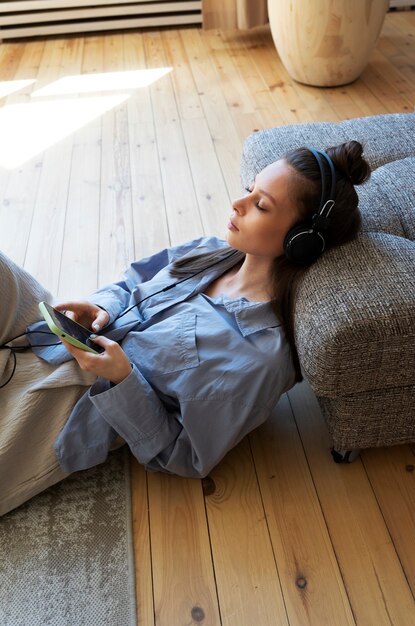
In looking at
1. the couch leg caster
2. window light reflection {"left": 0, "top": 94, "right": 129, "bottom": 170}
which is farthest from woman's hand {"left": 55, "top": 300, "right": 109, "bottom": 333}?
window light reflection {"left": 0, "top": 94, "right": 129, "bottom": 170}

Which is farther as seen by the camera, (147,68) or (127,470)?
(147,68)

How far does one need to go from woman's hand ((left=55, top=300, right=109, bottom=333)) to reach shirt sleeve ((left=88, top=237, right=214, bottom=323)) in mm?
28

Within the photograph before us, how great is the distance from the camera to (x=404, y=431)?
54.3 inches

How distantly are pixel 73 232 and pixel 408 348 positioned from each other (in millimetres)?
1360

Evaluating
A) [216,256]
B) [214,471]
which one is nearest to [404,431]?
[214,471]

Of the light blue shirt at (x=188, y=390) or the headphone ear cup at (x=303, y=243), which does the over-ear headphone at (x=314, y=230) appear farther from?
the light blue shirt at (x=188, y=390)

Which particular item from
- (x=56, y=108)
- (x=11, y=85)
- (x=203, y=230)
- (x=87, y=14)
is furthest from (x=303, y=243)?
(x=87, y=14)

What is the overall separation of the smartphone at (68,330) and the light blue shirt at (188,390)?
7 cm

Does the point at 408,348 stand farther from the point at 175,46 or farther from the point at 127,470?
the point at 175,46

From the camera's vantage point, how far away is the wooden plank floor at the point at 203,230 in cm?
126

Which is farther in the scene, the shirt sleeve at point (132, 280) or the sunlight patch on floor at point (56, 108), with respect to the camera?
the sunlight patch on floor at point (56, 108)

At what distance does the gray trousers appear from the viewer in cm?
132

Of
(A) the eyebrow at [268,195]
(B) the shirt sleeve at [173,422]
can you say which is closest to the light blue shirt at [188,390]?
(B) the shirt sleeve at [173,422]

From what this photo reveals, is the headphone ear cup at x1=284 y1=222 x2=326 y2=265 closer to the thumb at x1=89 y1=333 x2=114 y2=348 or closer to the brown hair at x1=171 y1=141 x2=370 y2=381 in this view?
the brown hair at x1=171 y1=141 x2=370 y2=381
